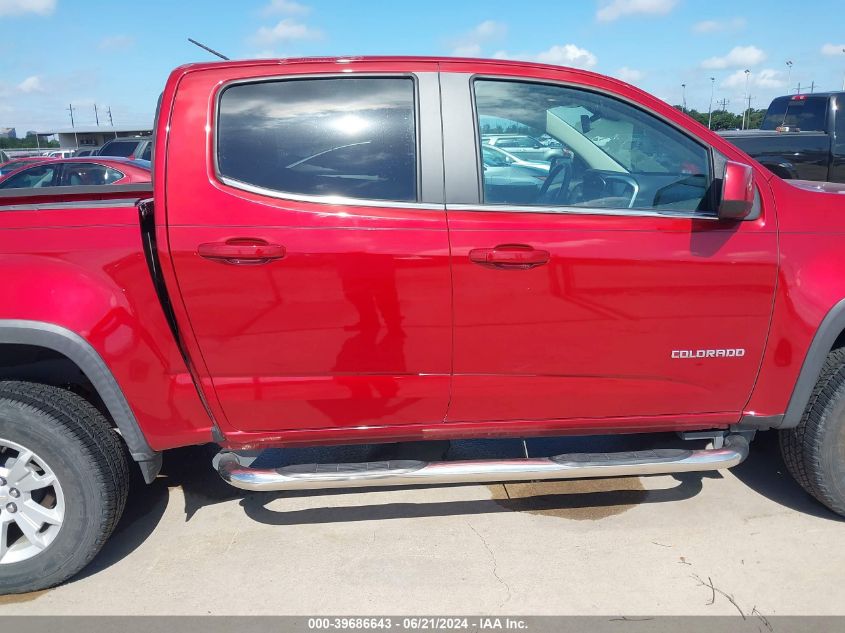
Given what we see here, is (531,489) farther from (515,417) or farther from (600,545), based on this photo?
(515,417)

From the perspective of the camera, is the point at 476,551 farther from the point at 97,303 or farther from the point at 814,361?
the point at 97,303

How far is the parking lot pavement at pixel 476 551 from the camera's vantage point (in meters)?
2.58

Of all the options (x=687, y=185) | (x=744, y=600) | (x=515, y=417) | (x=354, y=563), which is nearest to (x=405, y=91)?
(x=687, y=185)

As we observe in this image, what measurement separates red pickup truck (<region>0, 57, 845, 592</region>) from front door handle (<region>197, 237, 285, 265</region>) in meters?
0.01

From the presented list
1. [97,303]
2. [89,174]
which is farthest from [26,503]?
[89,174]

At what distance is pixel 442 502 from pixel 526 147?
1762 millimetres

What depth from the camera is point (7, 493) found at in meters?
2.57

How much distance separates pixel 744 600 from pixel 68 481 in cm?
268

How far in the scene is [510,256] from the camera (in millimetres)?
2455

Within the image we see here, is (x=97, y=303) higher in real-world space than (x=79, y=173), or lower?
lower

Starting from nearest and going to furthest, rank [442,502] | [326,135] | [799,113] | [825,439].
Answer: [326,135] → [825,439] → [442,502] → [799,113]

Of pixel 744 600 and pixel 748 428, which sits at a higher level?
pixel 748 428

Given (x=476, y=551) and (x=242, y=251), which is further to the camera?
(x=476, y=551)

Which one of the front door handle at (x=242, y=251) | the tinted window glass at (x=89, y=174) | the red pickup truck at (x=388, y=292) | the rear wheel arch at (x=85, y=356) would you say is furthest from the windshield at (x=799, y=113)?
the tinted window glass at (x=89, y=174)
